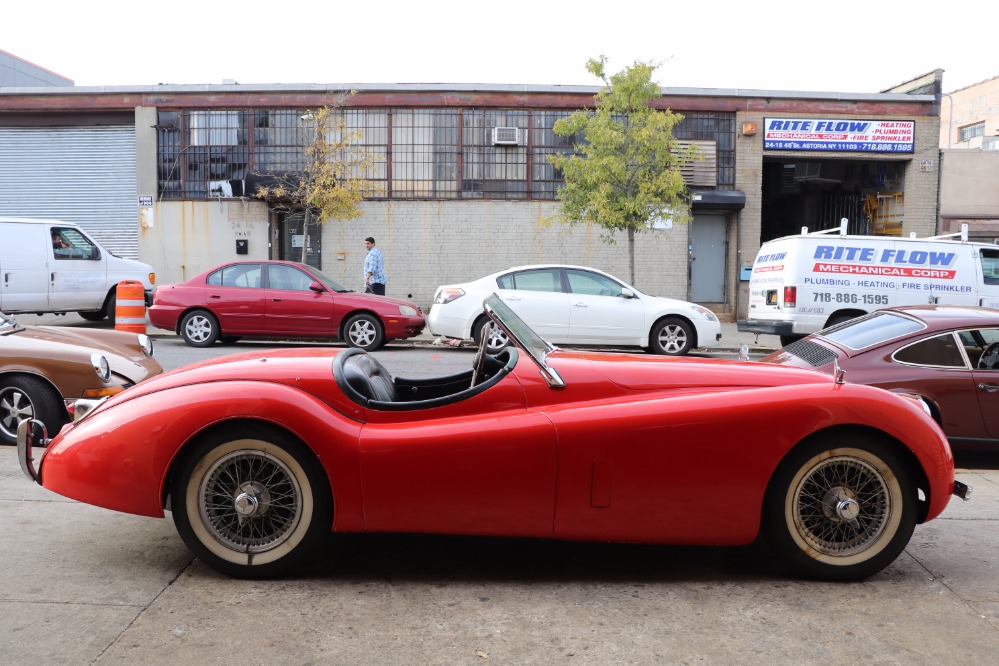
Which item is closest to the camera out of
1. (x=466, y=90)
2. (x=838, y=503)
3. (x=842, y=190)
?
(x=838, y=503)

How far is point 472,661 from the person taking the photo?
286 centimetres

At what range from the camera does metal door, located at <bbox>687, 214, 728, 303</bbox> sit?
21656 mm

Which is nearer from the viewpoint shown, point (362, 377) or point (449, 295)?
point (362, 377)

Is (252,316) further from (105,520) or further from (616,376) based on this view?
(616,376)

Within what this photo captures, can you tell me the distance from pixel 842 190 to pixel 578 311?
1527 centimetres

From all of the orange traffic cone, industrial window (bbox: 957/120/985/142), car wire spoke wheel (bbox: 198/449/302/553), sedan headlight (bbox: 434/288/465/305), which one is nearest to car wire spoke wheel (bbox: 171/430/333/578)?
car wire spoke wheel (bbox: 198/449/302/553)

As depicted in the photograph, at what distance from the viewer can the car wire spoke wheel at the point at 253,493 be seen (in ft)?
11.6

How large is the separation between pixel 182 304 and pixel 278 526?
10657 millimetres

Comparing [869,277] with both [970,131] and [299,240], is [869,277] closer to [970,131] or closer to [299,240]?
[299,240]

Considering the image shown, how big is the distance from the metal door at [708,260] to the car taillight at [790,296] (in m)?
8.51

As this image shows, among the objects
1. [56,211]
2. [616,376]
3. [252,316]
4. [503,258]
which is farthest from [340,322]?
[56,211]

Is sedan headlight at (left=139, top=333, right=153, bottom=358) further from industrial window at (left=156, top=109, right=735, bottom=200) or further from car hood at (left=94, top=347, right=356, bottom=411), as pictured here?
industrial window at (left=156, top=109, right=735, bottom=200)

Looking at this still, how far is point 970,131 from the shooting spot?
40.0 metres

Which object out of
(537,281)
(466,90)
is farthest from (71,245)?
(466,90)
